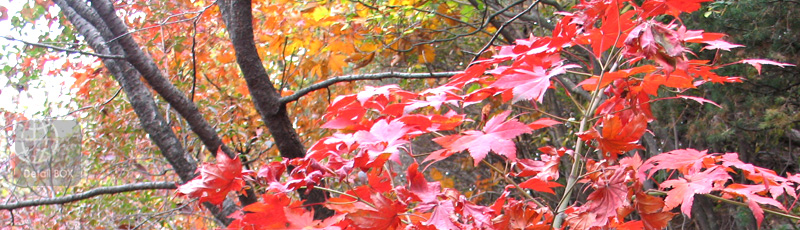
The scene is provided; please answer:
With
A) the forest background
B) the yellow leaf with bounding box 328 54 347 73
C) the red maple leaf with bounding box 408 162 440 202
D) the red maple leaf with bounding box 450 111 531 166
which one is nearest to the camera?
the red maple leaf with bounding box 450 111 531 166

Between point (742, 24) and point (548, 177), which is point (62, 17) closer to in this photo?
point (548, 177)

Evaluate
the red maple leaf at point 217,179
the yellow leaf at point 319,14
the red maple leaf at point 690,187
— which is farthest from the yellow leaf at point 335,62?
the red maple leaf at point 690,187

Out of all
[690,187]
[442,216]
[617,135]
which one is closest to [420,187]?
[442,216]

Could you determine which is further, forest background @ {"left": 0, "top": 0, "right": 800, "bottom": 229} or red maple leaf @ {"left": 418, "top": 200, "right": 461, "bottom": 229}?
forest background @ {"left": 0, "top": 0, "right": 800, "bottom": 229}

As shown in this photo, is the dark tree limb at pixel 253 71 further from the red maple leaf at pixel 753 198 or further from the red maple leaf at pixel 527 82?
the red maple leaf at pixel 753 198

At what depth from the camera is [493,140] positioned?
1015 millimetres

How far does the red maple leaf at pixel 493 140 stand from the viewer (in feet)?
3.23

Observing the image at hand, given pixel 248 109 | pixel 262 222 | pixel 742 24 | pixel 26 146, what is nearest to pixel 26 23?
pixel 248 109

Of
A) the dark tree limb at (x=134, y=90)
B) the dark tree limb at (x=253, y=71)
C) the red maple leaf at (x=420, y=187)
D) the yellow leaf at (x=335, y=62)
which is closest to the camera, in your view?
the red maple leaf at (x=420, y=187)

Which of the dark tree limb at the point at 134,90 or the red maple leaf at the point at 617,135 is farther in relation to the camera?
the dark tree limb at the point at 134,90

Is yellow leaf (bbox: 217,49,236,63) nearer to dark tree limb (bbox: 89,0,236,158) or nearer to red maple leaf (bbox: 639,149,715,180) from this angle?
dark tree limb (bbox: 89,0,236,158)

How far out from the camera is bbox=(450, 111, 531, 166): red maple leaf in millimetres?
984

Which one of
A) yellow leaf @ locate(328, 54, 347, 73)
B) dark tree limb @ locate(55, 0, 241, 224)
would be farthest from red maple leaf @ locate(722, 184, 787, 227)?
yellow leaf @ locate(328, 54, 347, 73)

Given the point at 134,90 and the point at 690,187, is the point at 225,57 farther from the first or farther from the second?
the point at 690,187
